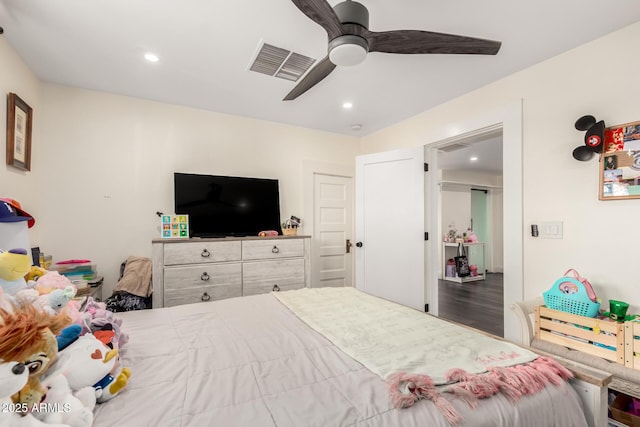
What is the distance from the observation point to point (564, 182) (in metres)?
2.05

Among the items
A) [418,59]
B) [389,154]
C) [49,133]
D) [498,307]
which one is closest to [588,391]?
[418,59]

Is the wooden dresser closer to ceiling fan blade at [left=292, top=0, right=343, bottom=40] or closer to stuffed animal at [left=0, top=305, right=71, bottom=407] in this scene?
stuffed animal at [left=0, top=305, right=71, bottom=407]

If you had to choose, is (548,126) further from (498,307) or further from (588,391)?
(498,307)

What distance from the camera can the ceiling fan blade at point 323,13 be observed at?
1208mm

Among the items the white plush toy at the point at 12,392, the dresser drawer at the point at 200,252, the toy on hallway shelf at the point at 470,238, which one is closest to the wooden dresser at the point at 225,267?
the dresser drawer at the point at 200,252

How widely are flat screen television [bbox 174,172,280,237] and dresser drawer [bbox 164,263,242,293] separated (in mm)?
453

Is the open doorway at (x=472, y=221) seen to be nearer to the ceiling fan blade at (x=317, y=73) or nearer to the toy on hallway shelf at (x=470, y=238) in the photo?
the toy on hallway shelf at (x=470, y=238)

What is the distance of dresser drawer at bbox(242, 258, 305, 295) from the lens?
112 inches

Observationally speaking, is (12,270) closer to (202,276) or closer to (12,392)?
(12,392)

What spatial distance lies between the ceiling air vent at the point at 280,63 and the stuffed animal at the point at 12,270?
1792 millimetres

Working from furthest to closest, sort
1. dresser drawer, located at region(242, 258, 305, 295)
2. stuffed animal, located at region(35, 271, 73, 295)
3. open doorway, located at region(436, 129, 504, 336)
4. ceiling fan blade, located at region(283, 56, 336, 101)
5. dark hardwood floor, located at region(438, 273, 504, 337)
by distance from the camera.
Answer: open doorway, located at region(436, 129, 504, 336) < dark hardwood floor, located at region(438, 273, 504, 337) < dresser drawer, located at region(242, 258, 305, 295) < ceiling fan blade, located at region(283, 56, 336, 101) < stuffed animal, located at region(35, 271, 73, 295)

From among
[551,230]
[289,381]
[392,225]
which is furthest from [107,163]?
[551,230]

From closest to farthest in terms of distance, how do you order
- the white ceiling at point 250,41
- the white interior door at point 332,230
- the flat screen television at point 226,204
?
the white ceiling at point 250,41 < the flat screen television at point 226,204 < the white interior door at point 332,230

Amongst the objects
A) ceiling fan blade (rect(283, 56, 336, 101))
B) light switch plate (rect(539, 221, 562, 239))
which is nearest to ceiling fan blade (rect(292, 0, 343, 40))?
ceiling fan blade (rect(283, 56, 336, 101))
